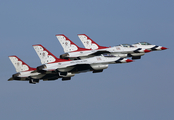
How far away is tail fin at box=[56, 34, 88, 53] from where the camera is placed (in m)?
84.3

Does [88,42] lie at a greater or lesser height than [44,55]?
greater

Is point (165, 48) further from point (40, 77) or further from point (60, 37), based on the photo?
point (40, 77)

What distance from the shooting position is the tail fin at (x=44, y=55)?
246 feet

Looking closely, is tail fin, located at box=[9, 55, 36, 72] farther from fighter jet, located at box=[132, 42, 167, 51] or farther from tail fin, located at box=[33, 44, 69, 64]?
fighter jet, located at box=[132, 42, 167, 51]

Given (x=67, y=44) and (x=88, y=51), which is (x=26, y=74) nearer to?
(x=67, y=44)

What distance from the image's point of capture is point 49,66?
241ft

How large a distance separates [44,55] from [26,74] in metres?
4.50

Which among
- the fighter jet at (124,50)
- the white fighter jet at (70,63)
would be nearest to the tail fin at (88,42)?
the fighter jet at (124,50)

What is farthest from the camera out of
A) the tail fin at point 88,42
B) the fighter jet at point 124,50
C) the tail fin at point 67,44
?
the tail fin at point 88,42

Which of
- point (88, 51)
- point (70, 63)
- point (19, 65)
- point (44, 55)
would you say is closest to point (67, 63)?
point (70, 63)

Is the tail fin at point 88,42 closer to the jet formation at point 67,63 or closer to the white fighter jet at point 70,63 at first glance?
the jet formation at point 67,63

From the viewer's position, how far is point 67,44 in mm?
84938

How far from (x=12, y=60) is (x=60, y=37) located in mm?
12660

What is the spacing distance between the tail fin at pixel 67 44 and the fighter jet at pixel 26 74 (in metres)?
9.17
